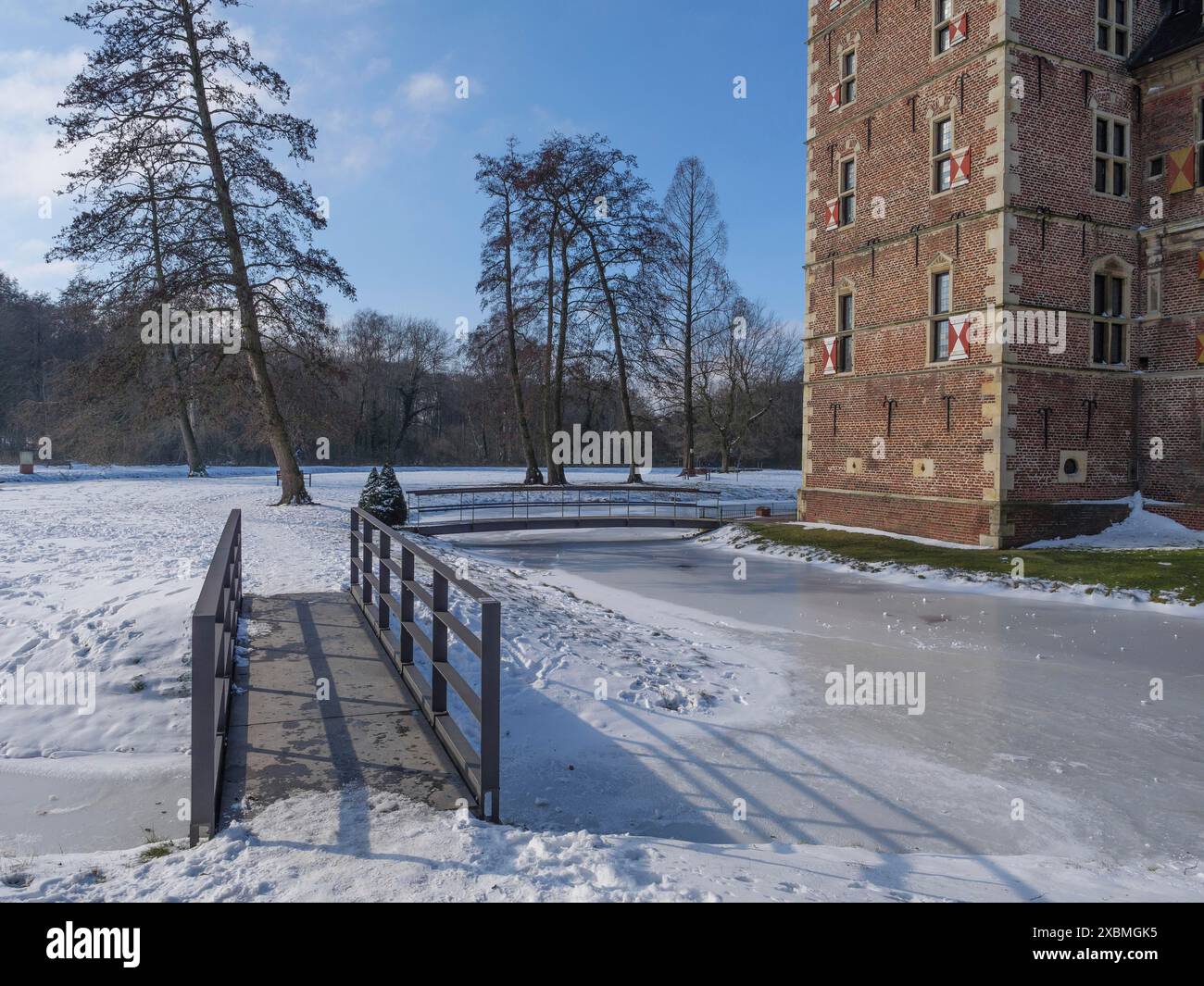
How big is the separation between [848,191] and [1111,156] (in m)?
5.87

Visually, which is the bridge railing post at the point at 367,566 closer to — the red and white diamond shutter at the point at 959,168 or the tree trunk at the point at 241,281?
the tree trunk at the point at 241,281

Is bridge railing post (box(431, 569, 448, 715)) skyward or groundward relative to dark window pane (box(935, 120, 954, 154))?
groundward

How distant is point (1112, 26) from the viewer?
17.7 m

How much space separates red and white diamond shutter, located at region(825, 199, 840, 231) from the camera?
21337mm

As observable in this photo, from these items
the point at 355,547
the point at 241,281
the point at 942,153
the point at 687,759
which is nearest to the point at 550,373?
the point at 241,281

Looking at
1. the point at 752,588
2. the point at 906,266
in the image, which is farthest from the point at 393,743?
the point at 906,266

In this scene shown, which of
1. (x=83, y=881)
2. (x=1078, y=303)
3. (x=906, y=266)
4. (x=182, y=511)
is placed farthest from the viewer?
(x=182, y=511)

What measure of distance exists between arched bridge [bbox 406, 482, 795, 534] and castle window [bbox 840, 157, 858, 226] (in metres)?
9.12

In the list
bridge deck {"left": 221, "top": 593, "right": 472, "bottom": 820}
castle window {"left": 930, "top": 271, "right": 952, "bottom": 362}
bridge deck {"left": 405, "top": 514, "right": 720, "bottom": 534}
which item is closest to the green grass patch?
castle window {"left": 930, "top": 271, "right": 952, "bottom": 362}

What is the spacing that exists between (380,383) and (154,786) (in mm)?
68649

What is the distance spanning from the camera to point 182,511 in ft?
69.2

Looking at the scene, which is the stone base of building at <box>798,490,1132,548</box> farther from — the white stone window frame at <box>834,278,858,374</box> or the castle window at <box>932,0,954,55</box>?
the castle window at <box>932,0,954,55</box>

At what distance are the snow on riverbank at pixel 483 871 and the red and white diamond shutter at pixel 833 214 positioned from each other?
64.2ft
